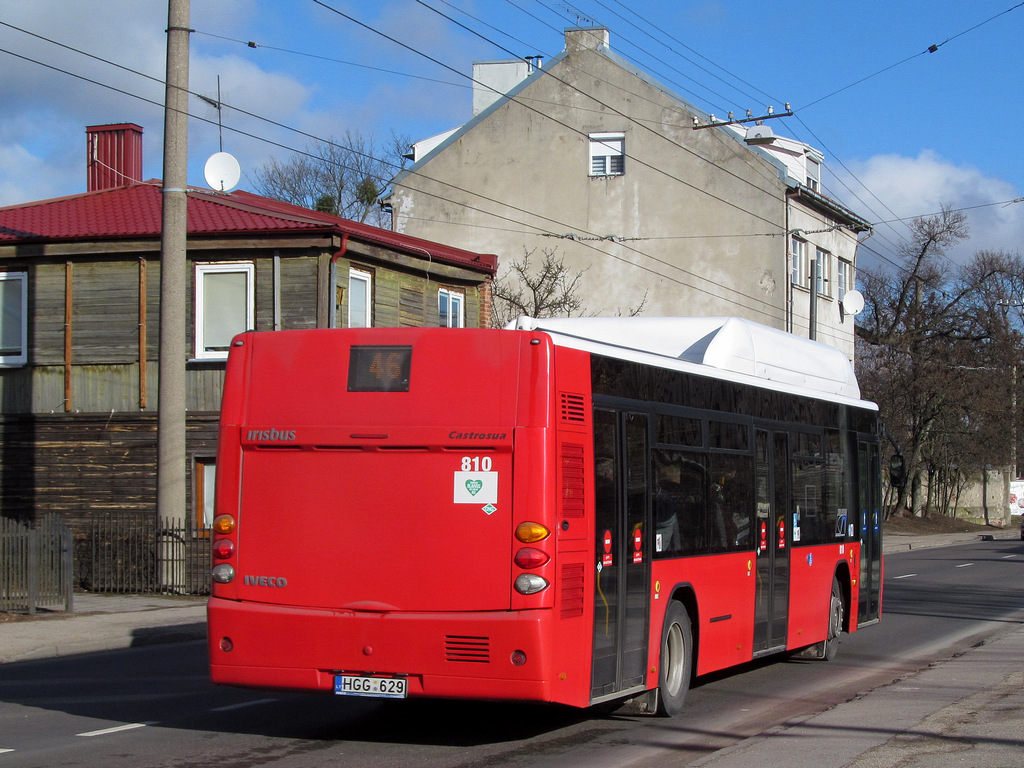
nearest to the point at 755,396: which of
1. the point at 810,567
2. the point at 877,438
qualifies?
the point at 810,567

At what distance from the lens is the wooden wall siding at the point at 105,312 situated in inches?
975

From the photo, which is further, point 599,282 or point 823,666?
point 599,282

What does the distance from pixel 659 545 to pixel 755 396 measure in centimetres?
263

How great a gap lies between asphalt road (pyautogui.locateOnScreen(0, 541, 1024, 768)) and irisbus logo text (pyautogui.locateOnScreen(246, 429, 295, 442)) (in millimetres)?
2042

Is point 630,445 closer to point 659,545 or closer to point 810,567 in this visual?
point 659,545

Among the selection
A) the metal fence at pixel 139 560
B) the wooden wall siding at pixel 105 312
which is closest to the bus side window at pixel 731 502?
the metal fence at pixel 139 560

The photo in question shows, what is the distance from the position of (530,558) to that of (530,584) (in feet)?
0.51

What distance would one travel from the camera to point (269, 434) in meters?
8.55

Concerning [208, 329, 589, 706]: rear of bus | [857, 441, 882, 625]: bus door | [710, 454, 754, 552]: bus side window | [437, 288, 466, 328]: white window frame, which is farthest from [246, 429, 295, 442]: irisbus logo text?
[437, 288, 466, 328]: white window frame

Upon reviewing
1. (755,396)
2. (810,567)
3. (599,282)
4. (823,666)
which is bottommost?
(823,666)

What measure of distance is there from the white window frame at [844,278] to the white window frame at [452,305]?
78.2 ft

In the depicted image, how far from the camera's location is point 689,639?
32.8ft

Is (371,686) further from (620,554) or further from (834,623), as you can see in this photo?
(834,623)

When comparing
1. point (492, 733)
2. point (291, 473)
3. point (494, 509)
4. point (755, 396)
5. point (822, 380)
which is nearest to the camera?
point (494, 509)
